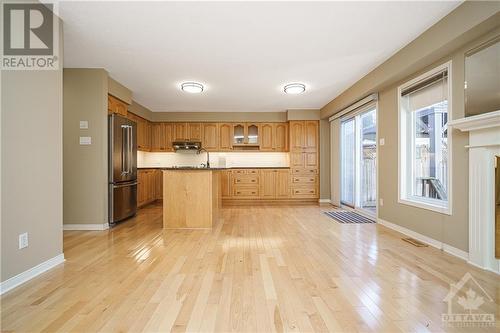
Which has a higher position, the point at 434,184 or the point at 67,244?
the point at 434,184

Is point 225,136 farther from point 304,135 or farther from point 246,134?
point 304,135

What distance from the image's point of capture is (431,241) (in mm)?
3104

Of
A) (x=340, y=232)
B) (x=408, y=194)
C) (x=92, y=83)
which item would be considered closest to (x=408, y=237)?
(x=408, y=194)

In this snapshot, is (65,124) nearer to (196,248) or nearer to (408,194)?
(196,248)

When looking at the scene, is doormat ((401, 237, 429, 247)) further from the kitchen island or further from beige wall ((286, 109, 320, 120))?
beige wall ((286, 109, 320, 120))

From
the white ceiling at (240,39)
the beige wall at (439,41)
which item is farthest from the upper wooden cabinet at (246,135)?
the beige wall at (439,41)

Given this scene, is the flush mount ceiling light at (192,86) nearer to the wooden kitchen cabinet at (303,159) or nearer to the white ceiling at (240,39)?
the white ceiling at (240,39)

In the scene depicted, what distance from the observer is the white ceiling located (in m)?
2.46

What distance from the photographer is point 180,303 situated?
1.77 metres

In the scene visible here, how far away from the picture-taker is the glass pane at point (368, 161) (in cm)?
493

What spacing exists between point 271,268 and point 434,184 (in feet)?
8.68

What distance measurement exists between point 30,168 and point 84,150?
1891mm

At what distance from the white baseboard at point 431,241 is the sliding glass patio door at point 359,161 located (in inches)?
33.9

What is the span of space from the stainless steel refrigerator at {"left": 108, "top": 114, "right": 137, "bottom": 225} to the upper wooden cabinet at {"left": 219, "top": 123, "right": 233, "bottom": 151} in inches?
109
